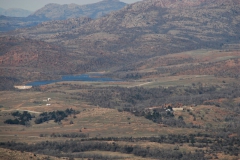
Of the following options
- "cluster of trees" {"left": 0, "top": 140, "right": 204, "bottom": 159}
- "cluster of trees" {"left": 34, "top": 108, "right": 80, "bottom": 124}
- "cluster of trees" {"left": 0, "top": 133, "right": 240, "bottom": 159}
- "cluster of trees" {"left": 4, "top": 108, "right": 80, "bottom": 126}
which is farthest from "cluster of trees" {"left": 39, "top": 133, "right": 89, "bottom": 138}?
"cluster of trees" {"left": 34, "top": 108, "right": 80, "bottom": 124}

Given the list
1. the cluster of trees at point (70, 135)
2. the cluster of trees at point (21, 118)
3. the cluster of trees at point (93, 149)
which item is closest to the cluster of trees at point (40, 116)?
the cluster of trees at point (21, 118)

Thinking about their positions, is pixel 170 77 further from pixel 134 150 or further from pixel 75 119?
pixel 134 150

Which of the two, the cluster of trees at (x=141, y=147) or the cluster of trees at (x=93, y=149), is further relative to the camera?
the cluster of trees at (x=141, y=147)

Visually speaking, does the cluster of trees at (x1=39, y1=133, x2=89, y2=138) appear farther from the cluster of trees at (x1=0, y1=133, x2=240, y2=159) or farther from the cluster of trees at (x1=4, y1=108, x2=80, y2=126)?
the cluster of trees at (x1=4, y1=108, x2=80, y2=126)

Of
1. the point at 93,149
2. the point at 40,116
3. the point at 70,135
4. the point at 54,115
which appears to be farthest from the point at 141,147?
the point at 40,116

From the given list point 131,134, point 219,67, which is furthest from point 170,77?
point 131,134

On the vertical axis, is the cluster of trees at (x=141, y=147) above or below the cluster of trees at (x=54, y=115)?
above

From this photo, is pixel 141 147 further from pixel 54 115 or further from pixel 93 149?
pixel 54 115

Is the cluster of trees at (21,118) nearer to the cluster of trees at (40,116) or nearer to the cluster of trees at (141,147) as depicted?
the cluster of trees at (40,116)
